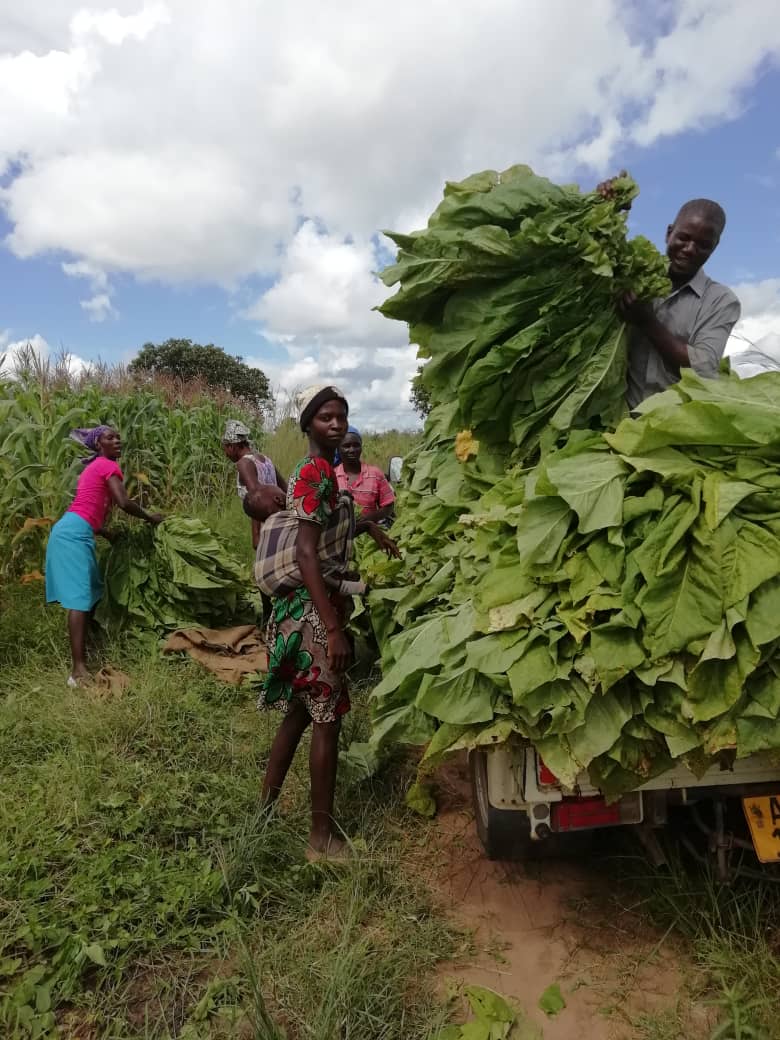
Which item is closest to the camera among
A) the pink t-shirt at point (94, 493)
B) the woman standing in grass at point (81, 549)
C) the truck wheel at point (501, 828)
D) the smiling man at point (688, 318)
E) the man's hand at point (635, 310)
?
the truck wheel at point (501, 828)

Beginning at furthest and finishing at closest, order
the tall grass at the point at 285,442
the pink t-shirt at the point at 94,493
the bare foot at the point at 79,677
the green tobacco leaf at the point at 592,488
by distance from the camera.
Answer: the tall grass at the point at 285,442
the pink t-shirt at the point at 94,493
the bare foot at the point at 79,677
the green tobacco leaf at the point at 592,488

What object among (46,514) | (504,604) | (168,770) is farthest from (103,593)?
(504,604)

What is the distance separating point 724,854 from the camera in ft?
7.51

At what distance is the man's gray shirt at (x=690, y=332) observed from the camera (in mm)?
2811

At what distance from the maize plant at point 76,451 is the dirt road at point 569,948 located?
448 centimetres

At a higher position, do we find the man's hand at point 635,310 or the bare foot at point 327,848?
the man's hand at point 635,310

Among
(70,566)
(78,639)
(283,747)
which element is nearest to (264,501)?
(70,566)

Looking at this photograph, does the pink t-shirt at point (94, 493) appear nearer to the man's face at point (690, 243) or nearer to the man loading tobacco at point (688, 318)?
the man loading tobacco at point (688, 318)

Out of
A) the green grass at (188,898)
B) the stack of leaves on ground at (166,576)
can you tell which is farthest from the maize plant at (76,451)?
the green grass at (188,898)

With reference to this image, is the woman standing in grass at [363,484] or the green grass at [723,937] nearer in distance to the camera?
the green grass at [723,937]

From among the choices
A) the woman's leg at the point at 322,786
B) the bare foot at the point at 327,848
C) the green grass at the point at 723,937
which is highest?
the woman's leg at the point at 322,786

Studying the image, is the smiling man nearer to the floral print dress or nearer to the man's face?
the man's face

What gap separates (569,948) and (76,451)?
561 cm

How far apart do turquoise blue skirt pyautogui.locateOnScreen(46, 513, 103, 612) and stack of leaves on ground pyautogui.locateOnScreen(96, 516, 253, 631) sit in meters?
0.32
